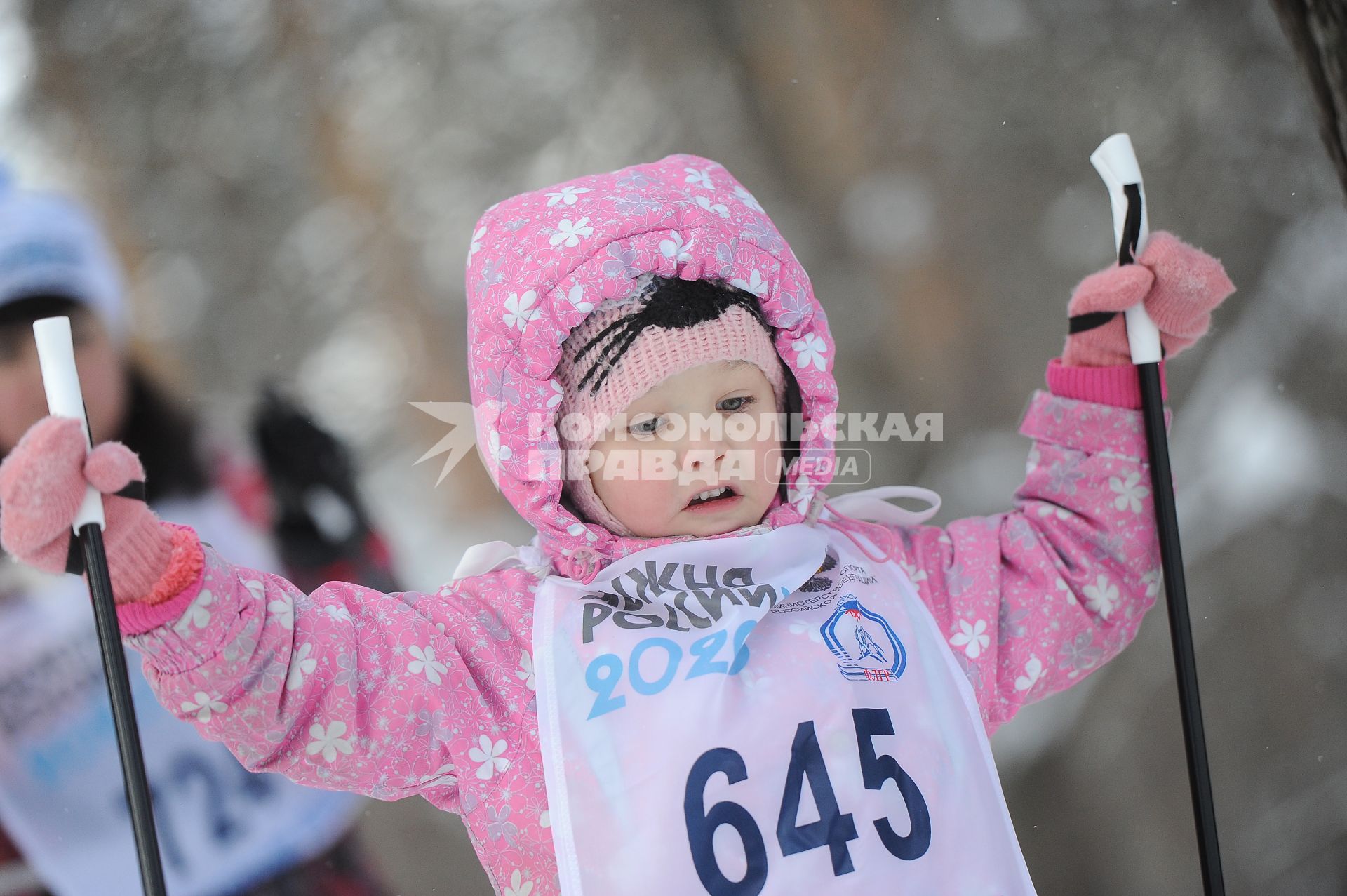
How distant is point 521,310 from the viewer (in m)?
1.12

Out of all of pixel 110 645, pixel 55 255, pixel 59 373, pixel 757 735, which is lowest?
pixel 757 735

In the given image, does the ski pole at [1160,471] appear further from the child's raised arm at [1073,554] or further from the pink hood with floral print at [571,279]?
the pink hood with floral print at [571,279]

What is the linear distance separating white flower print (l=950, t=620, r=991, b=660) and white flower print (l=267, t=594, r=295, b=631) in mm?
663

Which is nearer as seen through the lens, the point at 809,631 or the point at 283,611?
the point at 283,611

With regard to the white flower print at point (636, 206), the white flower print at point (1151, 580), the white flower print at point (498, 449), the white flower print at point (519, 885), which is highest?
the white flower print at point (636, 206)

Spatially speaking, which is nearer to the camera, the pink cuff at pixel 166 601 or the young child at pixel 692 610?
the pink cuff at pixel 166 601

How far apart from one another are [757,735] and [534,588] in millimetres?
286

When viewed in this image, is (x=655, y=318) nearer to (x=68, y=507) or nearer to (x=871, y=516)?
(x=871, y=516)

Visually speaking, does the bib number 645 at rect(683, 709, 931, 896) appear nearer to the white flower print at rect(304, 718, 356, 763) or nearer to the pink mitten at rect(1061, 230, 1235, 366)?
the white flower print at rect(304, 718, 356, 763)

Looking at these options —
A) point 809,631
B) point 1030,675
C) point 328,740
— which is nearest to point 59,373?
point 328,740

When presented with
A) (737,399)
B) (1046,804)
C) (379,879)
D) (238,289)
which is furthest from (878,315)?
(379,879)

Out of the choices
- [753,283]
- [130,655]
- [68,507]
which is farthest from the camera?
[130,655]

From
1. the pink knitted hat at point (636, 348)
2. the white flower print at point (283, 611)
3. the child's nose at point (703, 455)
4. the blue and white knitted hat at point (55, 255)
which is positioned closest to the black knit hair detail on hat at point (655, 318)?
the pink knitted hat at point (636, 348)

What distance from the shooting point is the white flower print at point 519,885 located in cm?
108
